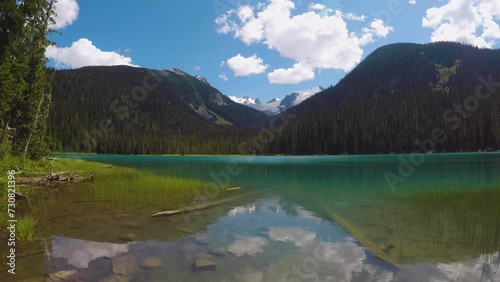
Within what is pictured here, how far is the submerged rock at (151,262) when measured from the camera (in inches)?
451

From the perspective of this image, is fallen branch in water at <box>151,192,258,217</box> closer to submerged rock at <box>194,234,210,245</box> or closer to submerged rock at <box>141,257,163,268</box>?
submerged rock at <box>194,234,210,245</box>

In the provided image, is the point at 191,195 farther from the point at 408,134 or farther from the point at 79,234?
the point at 408,134

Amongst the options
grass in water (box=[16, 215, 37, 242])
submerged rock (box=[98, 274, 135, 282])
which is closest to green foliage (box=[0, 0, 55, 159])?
grass in water (box=[16, 215, 37, 242])

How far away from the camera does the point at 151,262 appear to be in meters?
11.8

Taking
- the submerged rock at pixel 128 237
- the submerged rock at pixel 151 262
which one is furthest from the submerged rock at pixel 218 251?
the submerged rock at pixel 128 237

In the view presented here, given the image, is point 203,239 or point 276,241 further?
point 276,241

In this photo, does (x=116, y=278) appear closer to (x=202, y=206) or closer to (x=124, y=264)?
(x=124, y=264)

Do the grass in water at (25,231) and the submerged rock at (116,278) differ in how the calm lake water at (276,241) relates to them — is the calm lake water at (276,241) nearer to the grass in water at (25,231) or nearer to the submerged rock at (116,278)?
the submerged rock at (116,278)

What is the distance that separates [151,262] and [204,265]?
6.62ft

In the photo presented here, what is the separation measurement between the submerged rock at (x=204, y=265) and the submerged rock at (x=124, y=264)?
2105 millimetres

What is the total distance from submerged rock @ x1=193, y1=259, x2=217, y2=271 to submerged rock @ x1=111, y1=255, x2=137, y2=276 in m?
2.11

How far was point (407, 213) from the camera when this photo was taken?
66.0 ft

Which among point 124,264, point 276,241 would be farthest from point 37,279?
point 276,241

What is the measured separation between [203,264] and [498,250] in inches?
451
